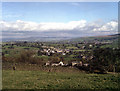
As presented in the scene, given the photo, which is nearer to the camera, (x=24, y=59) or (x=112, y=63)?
(x=112, y=63)

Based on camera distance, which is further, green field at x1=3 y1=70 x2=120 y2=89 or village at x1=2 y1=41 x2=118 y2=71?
village at x1=2 y1=41 x2=118 y2=71

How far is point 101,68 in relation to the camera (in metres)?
15.2

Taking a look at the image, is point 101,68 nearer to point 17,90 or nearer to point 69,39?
point 17,90

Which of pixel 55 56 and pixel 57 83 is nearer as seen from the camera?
pixel 57 83

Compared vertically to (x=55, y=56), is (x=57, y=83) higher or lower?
higher

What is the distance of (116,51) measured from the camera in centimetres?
1816

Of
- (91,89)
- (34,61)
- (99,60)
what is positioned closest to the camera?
(91,89)

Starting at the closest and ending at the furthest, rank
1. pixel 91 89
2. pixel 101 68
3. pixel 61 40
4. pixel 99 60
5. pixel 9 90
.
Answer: pixel 9 90 < pixel 91 89 < pixel 101 68 < pixel 99 60 < pixel 61 40

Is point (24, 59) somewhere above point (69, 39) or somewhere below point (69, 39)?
below

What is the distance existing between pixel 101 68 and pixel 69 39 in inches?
3438

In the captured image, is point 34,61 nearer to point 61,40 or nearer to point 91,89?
point 91,89

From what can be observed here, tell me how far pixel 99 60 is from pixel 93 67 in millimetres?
2400

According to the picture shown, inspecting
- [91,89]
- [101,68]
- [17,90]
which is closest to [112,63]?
[101,68]

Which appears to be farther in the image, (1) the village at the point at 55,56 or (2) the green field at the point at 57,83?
(1) the village at the point at 55,56
